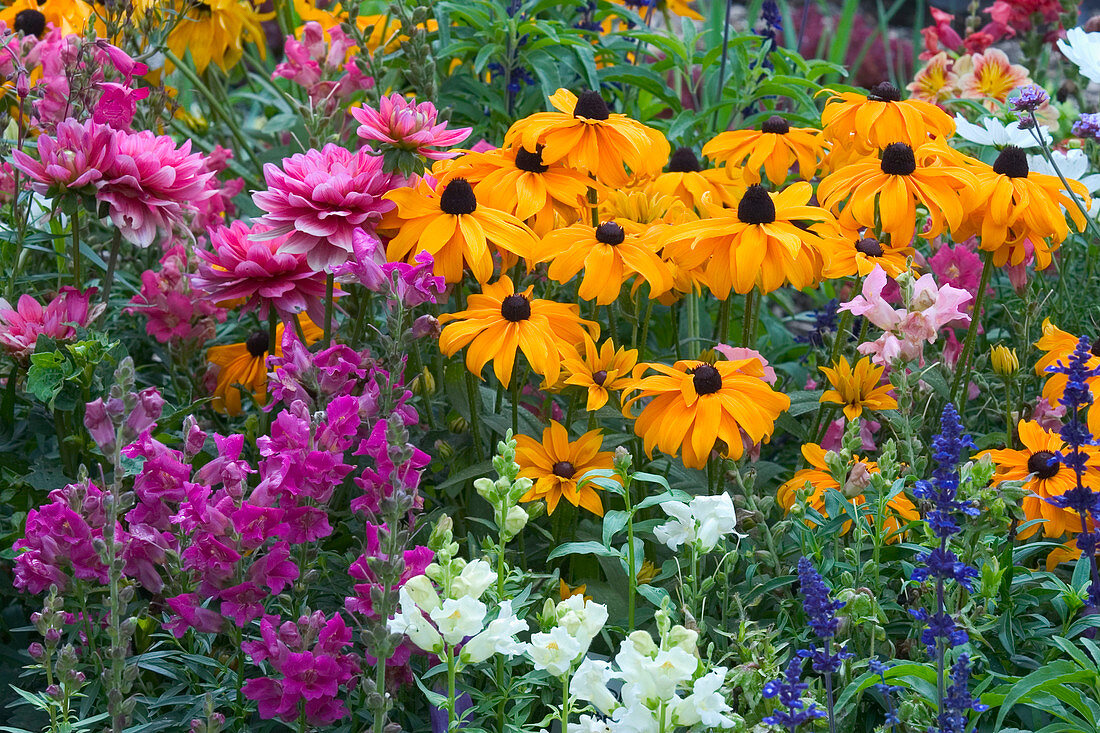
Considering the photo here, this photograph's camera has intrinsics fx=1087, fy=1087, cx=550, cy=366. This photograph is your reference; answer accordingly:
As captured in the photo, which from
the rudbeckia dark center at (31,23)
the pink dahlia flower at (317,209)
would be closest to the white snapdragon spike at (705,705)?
the pink dahlia flower at (317,209)

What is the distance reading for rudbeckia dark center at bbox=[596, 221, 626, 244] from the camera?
1.58 meters

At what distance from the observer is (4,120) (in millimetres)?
2178

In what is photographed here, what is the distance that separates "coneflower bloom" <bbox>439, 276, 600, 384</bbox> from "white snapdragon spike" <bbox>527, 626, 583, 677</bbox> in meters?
0.47

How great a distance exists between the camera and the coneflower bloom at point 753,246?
153 cm

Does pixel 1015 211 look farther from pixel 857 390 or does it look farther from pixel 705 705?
pixel 705 705

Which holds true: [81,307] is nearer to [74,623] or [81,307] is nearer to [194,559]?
[74,623]

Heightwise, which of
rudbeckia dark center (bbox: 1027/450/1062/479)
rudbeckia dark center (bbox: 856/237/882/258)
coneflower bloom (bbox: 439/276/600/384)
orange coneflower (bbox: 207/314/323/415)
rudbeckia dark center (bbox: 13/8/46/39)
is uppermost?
rudbeckia dark center (bbox: 13/8/46/39)

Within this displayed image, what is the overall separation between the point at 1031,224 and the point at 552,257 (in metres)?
0.71

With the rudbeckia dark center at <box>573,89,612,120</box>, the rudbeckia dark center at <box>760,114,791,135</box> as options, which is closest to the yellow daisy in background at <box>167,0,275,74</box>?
the rudbeckia dark center at <box>573,89,612,120</box>

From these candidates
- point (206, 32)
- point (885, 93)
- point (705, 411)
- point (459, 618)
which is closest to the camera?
point (459, 618)

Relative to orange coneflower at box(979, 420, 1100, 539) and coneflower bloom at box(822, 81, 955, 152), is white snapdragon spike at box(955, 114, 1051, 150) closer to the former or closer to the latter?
coneflower bloom at box(822, 81, 955, 152)

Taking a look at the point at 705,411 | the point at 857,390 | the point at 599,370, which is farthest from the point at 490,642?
the point at 857,390

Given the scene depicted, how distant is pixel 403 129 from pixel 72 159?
47 cm

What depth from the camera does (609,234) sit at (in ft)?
5.19
